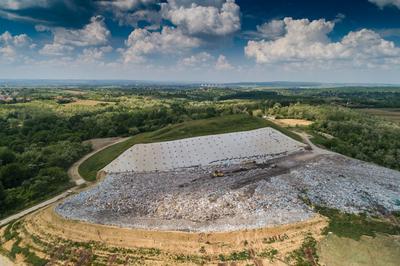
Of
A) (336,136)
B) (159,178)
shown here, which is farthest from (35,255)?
(336,136)

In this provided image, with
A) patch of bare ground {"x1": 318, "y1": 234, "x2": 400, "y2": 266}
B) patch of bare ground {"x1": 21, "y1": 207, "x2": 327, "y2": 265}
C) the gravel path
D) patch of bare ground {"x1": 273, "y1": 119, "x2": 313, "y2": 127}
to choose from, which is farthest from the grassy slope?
patch of bare ground {"x1": 318, "y1": 234, "x2": 400, "y2": 266}

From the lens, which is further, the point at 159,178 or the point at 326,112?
the point at 326,112

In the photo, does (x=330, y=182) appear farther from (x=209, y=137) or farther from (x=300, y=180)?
(x=209, y=137)

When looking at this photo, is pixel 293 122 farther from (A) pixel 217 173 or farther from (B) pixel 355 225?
(B) pixel 355 225

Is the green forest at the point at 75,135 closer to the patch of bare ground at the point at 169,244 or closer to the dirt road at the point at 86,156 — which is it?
the dirt road at the point at 86,156

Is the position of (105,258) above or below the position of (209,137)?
below

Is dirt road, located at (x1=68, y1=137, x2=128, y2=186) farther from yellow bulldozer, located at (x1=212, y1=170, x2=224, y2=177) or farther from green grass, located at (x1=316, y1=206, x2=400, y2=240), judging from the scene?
green grass, located at (x1=316, y1=206, x2=400, y2=240)

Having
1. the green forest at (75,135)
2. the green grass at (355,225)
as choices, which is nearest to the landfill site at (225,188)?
the green grass at (355,225)
